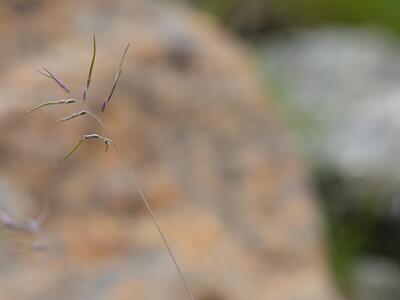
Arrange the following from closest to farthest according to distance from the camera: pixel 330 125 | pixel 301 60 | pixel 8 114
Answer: pixel 8 114, pixel 330 125, pixel 301 60

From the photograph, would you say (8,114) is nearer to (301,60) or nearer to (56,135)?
(56,135)

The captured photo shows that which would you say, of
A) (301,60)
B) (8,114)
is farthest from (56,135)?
(301,60)

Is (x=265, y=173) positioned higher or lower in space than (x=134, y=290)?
higher

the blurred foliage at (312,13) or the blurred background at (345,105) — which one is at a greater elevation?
the blurred foliage at (312,13)

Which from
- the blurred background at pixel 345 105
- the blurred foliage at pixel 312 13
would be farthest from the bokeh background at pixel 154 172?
the blurred foliage at pixel 312 13

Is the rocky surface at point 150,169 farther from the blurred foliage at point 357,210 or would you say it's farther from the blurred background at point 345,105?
the blurred foliage at point 357,210

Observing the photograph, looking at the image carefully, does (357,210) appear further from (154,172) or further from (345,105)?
(154,172)
